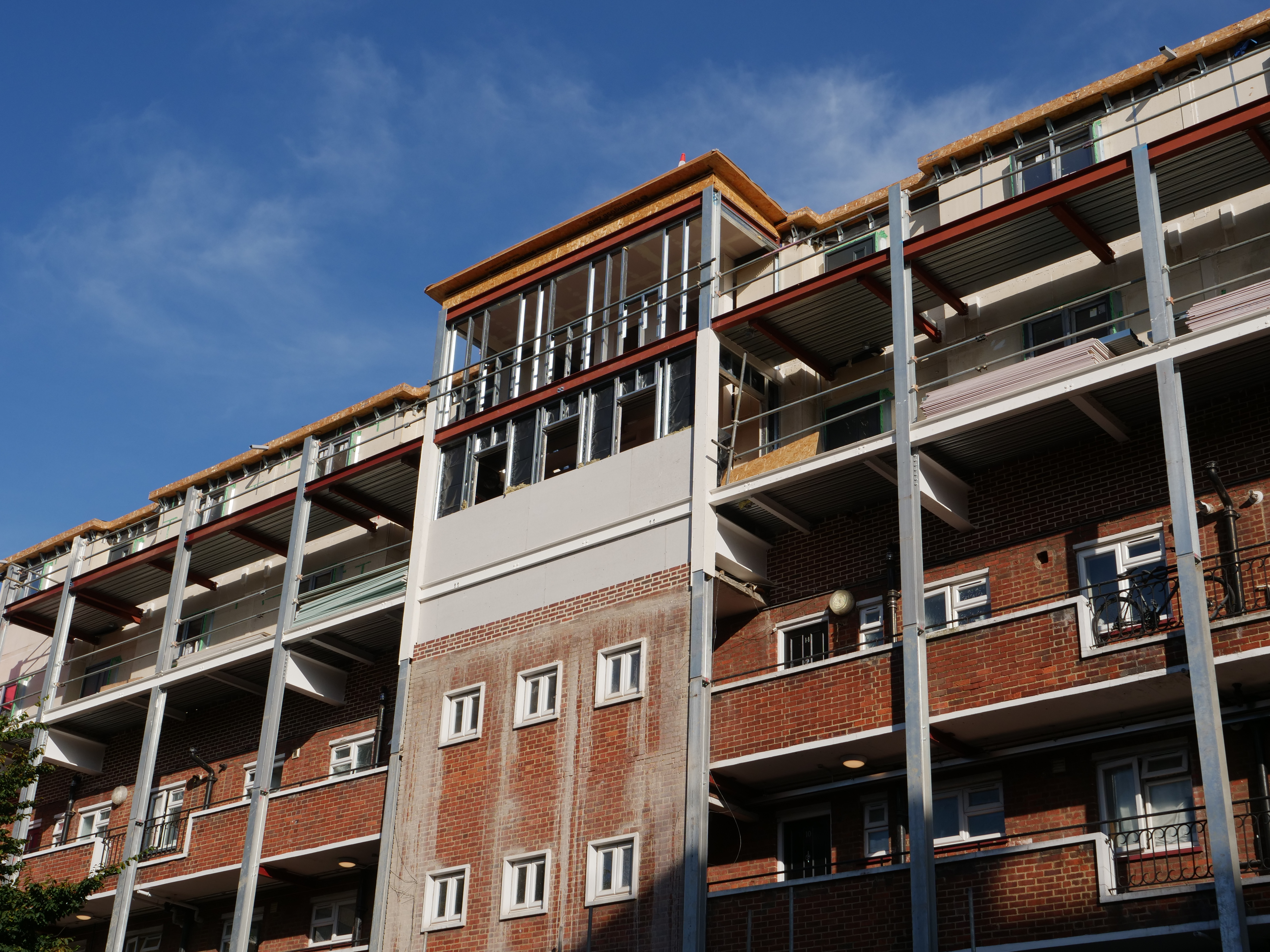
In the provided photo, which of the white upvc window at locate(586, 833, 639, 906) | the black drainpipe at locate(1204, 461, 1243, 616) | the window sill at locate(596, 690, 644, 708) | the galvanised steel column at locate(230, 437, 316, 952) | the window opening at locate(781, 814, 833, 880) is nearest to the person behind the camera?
the black drainpipe at locate(1204, 461, 1243, 616)

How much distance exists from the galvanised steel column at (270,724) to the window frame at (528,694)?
19.4 ft

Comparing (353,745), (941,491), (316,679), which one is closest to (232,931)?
(353,745)

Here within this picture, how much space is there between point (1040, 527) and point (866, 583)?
282cm

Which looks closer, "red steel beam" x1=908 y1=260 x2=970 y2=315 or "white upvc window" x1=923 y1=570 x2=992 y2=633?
"white upvc window" x1=923 y1=570 x2=992 y2=633

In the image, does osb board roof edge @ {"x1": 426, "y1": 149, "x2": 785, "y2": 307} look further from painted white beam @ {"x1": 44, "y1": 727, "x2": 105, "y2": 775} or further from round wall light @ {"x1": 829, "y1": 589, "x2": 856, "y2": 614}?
painted white beam @ {"x1": 44, "y1": 727, "x2": 105, "y2": 775}

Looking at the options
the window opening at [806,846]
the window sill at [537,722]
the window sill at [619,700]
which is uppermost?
the window sill at [619,700]

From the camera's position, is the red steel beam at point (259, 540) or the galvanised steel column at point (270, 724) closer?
the galvanised steel column at point (270, 724)

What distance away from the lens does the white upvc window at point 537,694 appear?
24125 millimetres

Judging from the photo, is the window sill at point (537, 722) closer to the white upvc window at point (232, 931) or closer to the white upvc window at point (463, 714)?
the white upvc window at point (463, 714)

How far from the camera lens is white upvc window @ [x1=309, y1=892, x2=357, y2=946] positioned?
90.6 ft

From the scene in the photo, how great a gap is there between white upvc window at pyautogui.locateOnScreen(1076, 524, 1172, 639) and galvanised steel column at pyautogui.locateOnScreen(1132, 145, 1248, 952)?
2.02 feet

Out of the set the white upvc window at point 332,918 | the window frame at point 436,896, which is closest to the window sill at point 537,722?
the window frame at point 436,896

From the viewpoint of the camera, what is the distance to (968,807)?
68.2ft

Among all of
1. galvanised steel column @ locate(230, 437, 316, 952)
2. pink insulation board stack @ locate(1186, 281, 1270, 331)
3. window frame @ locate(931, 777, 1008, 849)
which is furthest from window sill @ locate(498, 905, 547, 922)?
pink insulation board stack @ locate(1186, 281, 1270, 331)
